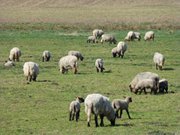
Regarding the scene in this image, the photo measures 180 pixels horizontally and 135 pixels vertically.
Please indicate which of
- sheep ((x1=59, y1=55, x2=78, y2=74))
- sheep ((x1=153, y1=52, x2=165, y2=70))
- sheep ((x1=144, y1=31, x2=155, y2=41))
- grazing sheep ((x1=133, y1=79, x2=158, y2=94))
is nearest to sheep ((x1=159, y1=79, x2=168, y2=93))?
grazing sheep ((x1=133, y1=79, x2=158, y2=94))

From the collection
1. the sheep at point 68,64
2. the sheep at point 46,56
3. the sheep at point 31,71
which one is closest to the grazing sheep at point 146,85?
the sheep at point 31,71

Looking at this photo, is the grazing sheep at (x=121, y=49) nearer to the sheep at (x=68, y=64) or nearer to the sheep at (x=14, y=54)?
the sheep at (x=14, y=54)

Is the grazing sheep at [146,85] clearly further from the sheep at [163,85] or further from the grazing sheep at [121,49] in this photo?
the grazing sheep at [121,49]

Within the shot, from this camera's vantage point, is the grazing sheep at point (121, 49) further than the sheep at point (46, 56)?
Yes

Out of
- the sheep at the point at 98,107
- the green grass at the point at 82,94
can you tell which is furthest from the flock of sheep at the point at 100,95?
the green grass at the point at 82,94

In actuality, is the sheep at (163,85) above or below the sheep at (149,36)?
below

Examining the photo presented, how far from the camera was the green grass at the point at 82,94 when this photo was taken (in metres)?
19.4

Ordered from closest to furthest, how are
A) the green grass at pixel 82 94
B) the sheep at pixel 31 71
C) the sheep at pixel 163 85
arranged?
the green grass at pixel 82 94 → the sheep at pixel 163 85 → the sheep at pixel 31 71

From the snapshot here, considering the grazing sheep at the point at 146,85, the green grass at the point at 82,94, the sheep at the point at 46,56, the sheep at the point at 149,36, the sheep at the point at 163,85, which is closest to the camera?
the green grass at the point at 82,94

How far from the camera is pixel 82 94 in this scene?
25797mm

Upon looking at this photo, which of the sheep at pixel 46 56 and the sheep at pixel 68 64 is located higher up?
the sheep at pixel 46 56

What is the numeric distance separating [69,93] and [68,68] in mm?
7371

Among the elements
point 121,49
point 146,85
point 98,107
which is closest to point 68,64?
point 146,85

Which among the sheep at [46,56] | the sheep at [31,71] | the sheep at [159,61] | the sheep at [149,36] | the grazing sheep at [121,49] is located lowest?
the sheep at [31,71]
